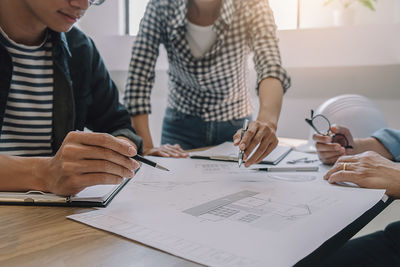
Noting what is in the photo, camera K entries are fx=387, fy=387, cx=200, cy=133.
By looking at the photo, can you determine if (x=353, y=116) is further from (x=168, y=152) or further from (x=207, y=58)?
(x=168, y=152)

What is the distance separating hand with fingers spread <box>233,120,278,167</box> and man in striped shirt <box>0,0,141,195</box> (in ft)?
0.94

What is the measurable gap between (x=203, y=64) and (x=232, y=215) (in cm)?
95

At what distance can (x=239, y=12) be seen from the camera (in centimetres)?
145

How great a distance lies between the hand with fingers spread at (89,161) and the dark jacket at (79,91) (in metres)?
0.41

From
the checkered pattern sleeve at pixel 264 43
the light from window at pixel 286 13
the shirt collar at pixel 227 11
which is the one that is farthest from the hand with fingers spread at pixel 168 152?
the light from window at pixel 286 13

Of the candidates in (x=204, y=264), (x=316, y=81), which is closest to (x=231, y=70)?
(x=316, y=81)

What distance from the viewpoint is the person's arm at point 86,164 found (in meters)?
0.63

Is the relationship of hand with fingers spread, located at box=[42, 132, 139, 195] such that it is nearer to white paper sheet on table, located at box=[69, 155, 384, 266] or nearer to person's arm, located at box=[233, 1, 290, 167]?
white paper sheet on table, located at box=[69, 155, 384, 266]

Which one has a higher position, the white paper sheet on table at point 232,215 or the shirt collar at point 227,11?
the shirt collar at point 227,11

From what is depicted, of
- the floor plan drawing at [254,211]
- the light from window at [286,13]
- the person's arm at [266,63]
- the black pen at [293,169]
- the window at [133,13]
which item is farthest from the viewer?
the window at [133,13]

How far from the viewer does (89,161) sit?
0.63 metres

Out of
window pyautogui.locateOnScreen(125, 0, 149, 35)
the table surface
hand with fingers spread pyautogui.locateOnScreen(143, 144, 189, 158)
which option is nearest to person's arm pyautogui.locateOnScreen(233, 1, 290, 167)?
hand with fingers spread pyautogui.locateOnScreen(143, 144, 189, 158)

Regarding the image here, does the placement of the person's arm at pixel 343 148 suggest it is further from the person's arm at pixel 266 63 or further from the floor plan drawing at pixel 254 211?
the floor plan drawing at pixel 254 211

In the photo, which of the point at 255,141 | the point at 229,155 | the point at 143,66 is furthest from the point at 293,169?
the point at 143,66
